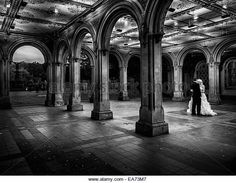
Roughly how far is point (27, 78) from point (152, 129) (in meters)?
24.2

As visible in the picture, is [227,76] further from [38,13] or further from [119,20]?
[38,13]

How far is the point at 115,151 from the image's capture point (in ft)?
13.8

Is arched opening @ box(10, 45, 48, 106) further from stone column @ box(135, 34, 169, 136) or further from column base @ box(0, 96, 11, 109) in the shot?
stone column @ box(135, 34, 169, 136)

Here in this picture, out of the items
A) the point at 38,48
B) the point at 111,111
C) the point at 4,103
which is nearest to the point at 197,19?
the point at 111,111

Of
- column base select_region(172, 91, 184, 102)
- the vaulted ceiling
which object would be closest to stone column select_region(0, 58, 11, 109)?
the vaulted ceiling

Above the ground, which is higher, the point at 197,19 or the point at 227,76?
the point at 197,19

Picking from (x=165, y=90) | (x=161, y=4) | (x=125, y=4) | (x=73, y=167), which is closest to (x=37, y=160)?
(x=73, y=167)

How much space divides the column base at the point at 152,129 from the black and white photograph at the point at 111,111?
0.10ft

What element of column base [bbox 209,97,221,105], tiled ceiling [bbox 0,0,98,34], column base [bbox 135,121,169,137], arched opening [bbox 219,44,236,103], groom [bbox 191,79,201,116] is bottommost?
column base [bbox 135,121,169,137]

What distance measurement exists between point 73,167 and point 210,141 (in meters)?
3.74

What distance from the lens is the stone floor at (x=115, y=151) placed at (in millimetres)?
3281

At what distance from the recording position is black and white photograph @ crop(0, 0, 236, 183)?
3.46 m

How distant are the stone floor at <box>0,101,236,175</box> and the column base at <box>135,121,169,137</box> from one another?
0.22 metres

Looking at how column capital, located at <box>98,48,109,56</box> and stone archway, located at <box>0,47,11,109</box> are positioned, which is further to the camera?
stone archway, located at <box>0,47,11,109</box>
